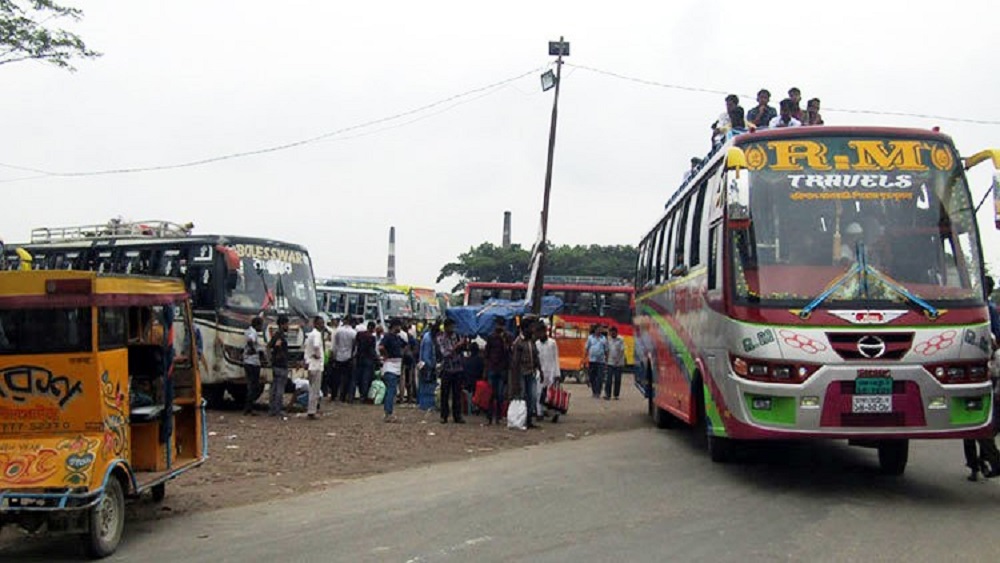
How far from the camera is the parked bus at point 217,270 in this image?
57.4ft

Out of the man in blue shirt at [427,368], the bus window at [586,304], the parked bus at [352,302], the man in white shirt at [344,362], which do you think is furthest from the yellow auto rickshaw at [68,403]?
the bus window at [586,304]

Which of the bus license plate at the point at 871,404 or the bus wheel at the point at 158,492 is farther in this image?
the bus wheel at the point at 158,492

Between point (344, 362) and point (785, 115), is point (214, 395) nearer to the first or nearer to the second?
point (344, 362)

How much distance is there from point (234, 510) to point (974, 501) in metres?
6.95

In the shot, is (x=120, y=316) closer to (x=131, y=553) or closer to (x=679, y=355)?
(x=131, y=553)

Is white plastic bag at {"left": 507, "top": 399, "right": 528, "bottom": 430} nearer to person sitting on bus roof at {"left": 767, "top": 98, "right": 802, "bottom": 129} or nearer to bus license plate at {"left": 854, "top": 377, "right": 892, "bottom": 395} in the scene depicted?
person sitting on bus roof at {"left": 767, "top": 98, "right": 802, "bottom": 129}

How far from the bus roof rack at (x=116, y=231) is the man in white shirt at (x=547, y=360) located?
7.23m

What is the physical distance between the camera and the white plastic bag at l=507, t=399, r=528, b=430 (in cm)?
1587

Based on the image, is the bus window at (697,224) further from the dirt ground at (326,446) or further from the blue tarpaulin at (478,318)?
the blue tarpaulin at (478,318)

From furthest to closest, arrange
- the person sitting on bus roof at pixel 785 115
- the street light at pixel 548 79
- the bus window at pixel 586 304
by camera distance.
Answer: the bus window at pixel 586 304 < the street light at pixel 548 79 < the person sitting on bus roof at pixel 785 115

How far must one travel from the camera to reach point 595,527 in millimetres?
7742

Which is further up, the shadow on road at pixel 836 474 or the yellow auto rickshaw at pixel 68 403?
the yellow auto rickshaw at pixel 68 403

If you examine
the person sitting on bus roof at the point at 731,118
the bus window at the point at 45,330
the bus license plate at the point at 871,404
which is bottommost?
the bus license plate at the point at 871,404

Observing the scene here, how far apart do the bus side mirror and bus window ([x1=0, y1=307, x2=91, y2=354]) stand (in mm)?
7792
